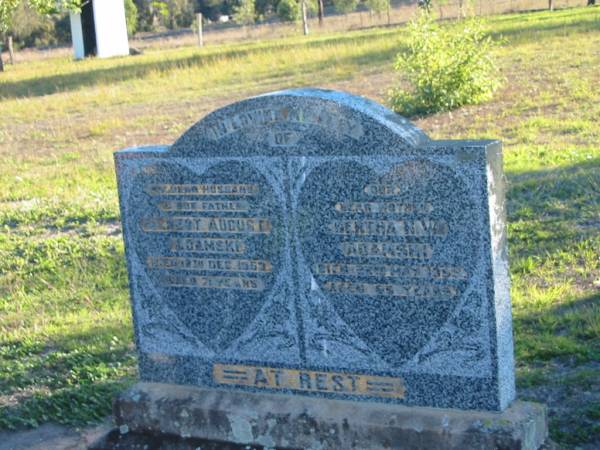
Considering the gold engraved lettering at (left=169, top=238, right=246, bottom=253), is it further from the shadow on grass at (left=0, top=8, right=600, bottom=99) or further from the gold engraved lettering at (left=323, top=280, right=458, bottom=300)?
the shadow on grass at (left=0, top=8, right=600, bottom=99)

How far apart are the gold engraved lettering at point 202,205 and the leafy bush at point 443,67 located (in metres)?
9.49

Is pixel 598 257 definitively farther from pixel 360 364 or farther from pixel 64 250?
pixel 64 250

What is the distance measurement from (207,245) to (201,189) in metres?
0.28

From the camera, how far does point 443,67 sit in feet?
45.9

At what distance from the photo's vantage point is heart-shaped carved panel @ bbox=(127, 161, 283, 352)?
4645 millimetres

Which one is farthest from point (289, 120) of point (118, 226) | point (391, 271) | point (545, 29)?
point (545, 29)

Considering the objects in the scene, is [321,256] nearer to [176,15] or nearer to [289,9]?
[289,9]

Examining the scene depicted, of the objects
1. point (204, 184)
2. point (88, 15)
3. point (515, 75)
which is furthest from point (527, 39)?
point (88, 15)

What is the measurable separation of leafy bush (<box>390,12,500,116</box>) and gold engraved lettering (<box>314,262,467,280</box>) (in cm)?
975

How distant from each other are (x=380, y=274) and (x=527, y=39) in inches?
710

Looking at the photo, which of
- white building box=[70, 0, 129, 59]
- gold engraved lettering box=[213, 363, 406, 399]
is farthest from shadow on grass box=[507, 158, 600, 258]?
white building box=[70, 0, 129, 59]

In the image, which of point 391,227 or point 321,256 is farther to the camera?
point 321,256

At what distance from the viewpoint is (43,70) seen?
31.1 m

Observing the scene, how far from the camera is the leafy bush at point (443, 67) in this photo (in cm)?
1384
